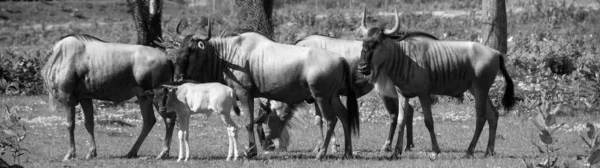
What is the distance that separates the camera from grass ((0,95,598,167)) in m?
12.8

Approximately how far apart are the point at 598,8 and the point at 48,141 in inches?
888

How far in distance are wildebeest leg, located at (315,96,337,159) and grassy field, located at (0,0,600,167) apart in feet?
0.98

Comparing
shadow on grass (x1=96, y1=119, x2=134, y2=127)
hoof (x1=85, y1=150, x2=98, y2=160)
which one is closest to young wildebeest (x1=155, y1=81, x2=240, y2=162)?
hoof (x1=85, y1=150, x2=98, y2=160)

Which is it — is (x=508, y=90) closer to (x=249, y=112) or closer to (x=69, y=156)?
(x=249, y=112)

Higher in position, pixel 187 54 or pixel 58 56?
pixel 187 54

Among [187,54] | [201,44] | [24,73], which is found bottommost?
[24,73]

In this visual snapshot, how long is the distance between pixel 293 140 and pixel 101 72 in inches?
161

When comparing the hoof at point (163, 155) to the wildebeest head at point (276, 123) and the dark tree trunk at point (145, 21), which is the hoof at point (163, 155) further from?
the dark tree trunk at point (145, 21)

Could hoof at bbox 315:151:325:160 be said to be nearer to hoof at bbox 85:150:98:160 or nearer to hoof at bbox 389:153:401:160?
hoof at bbox 389:153:401:160

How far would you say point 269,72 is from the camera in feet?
44.4

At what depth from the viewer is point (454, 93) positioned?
1426 centimetres

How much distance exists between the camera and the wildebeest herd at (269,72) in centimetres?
1335

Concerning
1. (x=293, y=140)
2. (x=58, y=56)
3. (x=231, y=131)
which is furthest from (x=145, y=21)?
(x=231, y=131)

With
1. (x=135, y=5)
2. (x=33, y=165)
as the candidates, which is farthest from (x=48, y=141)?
(x=135, y=5)
